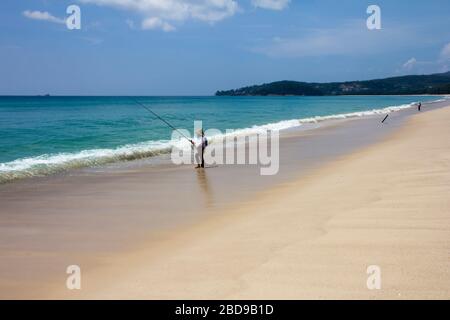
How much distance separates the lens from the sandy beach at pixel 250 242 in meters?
4.10

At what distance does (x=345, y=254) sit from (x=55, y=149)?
1751cm

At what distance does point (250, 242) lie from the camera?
547 cm

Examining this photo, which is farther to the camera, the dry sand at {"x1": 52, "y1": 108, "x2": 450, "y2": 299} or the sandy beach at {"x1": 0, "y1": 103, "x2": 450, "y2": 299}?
the sandy beach at {"x1": 0, "y1": 103, "x2": 450, "y2": 299}

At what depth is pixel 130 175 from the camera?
39.9 ft

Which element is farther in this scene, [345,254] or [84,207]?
[84,207]

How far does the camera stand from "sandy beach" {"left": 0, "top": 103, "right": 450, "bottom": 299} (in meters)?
4.10

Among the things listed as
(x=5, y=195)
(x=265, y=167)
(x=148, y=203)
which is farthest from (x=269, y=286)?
(x=265, y=167)

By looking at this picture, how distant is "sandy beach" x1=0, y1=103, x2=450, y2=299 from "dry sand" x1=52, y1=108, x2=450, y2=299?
0.04 ft

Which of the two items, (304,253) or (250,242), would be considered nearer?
(304,253)

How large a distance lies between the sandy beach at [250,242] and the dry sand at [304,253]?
0.01 meters

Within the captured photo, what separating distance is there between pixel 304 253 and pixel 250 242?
891 millimetres

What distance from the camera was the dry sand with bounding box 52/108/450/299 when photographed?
13.1 ft
